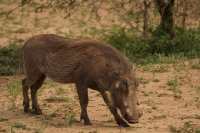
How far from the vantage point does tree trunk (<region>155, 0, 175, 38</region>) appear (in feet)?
41.4

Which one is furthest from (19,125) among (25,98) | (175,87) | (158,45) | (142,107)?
(158,45)

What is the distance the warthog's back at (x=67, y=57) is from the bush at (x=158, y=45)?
3.88 m

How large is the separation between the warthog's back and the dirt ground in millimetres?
593

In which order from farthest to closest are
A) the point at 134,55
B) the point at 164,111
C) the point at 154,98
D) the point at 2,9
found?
the point at 2,9
the point at 134,55
the point at 154,98
the point at 164,111

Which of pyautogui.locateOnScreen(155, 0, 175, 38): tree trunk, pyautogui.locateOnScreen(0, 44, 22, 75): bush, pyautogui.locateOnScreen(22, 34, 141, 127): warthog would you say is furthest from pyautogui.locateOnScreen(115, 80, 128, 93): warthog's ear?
pyautogui.locateOnScreen(155, 0, 175, 38): tree trunk

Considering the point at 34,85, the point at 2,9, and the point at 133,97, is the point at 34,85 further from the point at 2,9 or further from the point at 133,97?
the point at 2,9

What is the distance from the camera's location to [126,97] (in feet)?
24.2

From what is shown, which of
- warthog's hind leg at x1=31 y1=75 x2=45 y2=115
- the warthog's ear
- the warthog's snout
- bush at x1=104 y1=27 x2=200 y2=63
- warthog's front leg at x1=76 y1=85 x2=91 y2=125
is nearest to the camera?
the warthog's snout

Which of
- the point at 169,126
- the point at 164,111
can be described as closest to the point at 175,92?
the point at 164,111

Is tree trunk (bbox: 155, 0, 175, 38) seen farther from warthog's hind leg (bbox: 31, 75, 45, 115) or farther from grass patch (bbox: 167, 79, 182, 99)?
warthog's hind leg (bbox: 31, 75, 45, 115)

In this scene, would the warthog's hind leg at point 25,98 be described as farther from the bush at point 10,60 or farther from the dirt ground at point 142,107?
the bush at point 10,60

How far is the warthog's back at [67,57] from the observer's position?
7648 millimetres

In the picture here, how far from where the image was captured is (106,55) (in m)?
7.70

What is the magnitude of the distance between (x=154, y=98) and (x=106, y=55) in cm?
173
